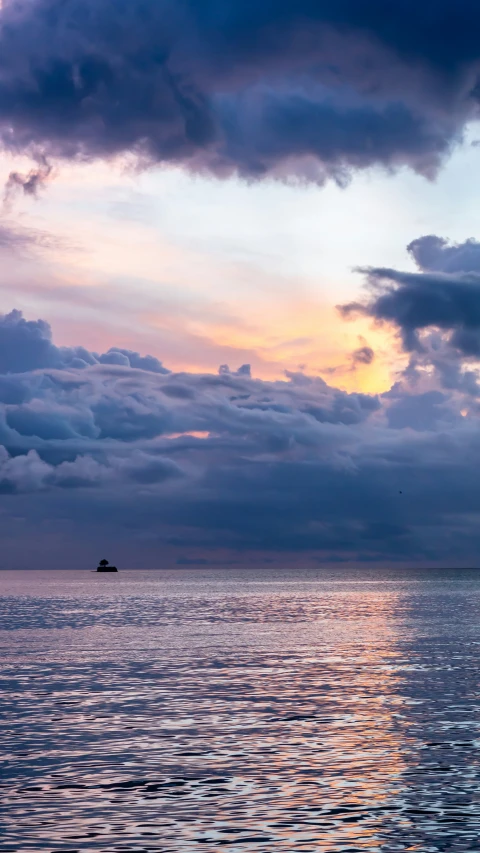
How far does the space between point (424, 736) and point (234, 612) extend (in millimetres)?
120219

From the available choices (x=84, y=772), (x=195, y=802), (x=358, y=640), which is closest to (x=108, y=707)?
(x=84, y=772)

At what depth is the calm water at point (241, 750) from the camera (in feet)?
87.2

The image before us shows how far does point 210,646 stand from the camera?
8856 centimetres

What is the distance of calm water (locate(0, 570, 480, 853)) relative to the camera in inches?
1046

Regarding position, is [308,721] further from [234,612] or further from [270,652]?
[234,612]

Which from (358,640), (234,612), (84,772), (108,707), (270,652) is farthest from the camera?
(234,612)

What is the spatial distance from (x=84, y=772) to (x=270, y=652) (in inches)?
1909

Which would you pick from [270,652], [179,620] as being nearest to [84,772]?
[270,652]

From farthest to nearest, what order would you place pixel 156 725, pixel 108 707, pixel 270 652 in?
1. pixel 270 652
2. pixel 108 707
3. pixel 156 725

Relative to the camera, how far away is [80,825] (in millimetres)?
27156

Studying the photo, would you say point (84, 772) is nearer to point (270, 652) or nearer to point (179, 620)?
point (270, 652)

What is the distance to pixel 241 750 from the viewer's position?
38125 mm

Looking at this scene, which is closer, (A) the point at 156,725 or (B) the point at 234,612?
(A) the point at 156,725

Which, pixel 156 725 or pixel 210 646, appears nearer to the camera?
pixel 156 725
